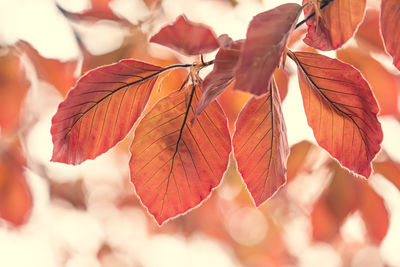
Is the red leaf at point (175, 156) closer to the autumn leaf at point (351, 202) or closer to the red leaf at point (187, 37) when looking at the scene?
the red leaf at point (187, 37)

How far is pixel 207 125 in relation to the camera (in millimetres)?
138

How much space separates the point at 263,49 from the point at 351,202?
542 millimetres

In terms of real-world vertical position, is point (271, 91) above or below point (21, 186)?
above

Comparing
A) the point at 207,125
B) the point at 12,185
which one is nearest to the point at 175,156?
the point at 207,125

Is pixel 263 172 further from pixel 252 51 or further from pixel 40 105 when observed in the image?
pixel 40 105

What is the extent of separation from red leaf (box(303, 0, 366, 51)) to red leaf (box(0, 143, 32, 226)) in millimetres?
540

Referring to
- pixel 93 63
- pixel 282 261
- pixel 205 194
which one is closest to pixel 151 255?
pixel 282 261

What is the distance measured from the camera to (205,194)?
0.14 meters

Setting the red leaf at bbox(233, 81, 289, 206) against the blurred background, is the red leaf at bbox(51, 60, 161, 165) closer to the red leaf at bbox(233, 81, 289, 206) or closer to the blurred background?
the red leaf at bbox(233, 81, 289, 206)

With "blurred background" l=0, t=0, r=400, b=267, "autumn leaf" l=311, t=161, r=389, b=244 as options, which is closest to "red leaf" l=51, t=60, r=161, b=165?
"blurred background" l=0, t=0, r=400, b=267

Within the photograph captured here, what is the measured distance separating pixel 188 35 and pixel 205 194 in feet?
0.18

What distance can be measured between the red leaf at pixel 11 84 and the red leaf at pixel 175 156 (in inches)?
17.6

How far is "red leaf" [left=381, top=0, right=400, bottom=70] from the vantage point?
118mm

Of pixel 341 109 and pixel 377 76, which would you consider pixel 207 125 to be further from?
pixel 377 76
